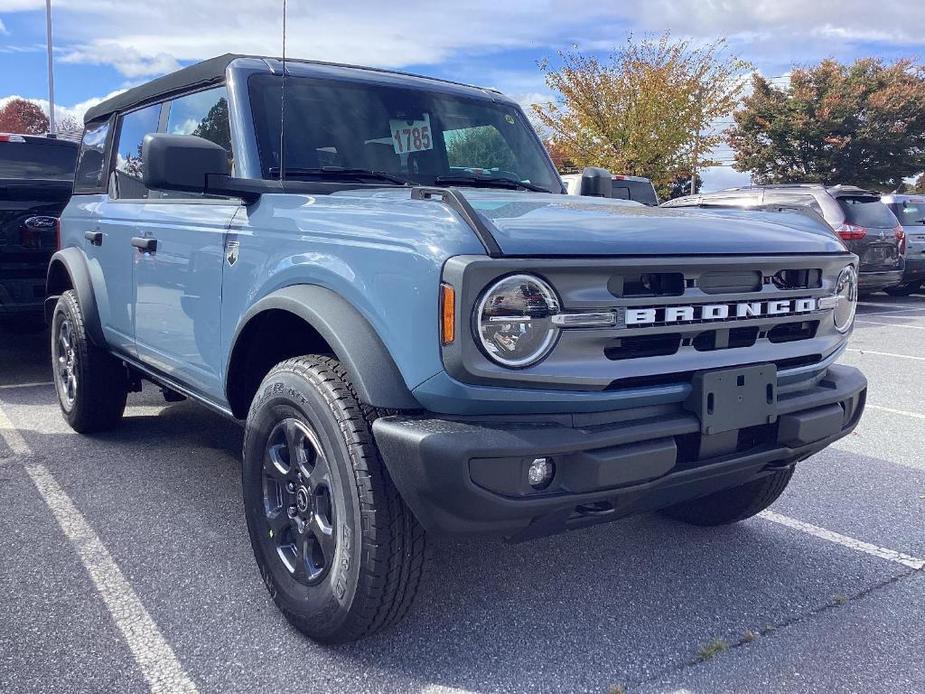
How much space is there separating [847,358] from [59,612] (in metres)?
7.43

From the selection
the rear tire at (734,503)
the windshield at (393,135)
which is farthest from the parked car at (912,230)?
the rear tire at (734,503)

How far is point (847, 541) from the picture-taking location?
3.49 meters

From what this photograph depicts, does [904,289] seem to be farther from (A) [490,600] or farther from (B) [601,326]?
(B) [601,326]

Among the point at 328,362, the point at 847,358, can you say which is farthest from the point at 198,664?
the point at 847,358

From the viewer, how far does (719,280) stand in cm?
248

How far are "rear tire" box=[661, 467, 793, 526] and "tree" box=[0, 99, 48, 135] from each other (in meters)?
49.9

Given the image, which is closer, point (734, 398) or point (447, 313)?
point (447, 313)

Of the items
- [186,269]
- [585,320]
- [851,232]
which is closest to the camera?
[585,320]

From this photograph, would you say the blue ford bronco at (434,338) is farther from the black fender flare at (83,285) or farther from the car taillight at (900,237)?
the car taillight at (900,237)

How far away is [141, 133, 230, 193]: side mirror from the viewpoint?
9.14 feet

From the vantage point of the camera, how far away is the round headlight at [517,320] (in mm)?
2098

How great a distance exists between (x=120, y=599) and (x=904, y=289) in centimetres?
1529

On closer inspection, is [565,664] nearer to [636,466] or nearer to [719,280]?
[636,466]

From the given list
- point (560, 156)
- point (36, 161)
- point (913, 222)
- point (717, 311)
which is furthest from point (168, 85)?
point (560, 156)
